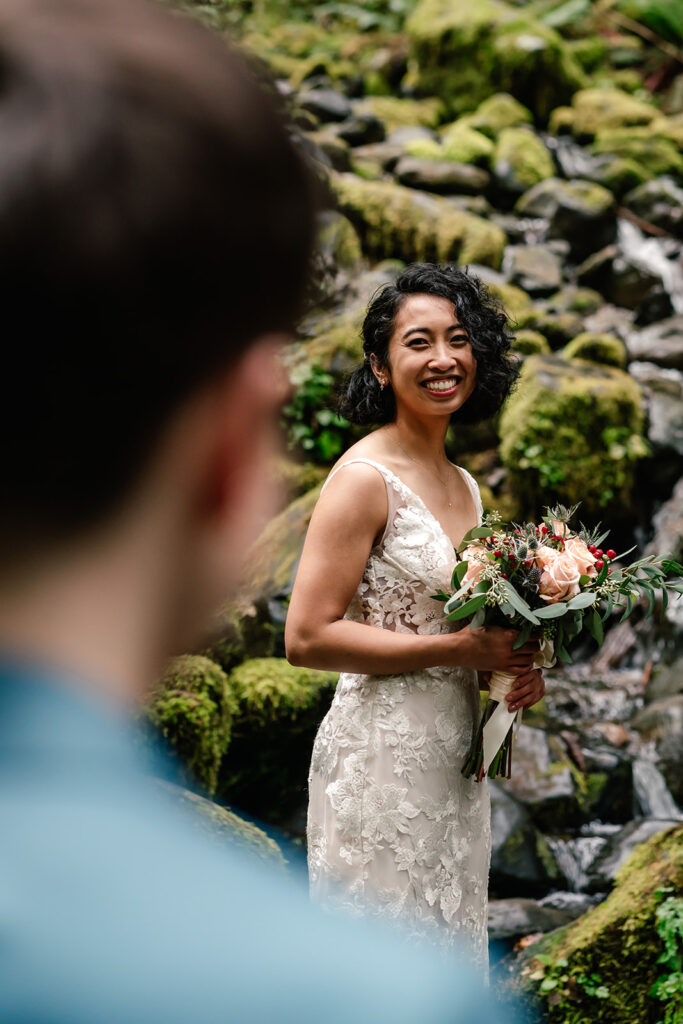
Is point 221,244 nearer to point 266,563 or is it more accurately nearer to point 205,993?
point 205,993

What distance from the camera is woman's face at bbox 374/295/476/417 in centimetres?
277

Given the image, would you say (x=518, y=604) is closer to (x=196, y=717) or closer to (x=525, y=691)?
(x=525, y=691)

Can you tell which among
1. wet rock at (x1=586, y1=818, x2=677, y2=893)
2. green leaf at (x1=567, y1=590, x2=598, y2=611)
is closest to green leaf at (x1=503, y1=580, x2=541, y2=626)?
green leaf at (x1=567, y1=590, x2=598, y2=611)

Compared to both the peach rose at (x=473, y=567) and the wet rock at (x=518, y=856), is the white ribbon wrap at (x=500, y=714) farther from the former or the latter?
the wet rock at (x=518, y=856)

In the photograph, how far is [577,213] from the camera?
12250 mm

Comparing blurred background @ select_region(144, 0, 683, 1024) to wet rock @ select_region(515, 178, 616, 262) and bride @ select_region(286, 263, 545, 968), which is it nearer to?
wet rock @ select_region(515, 178, 616, 262)

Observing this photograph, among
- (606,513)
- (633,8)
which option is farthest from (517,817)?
(633,8)

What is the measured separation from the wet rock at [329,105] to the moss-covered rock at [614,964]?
1290 cm

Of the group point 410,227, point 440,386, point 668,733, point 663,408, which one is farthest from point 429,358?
point 410,227

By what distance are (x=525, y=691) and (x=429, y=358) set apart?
3.60ft

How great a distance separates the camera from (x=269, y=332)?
71 centimetres

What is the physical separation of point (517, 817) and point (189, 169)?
493cm

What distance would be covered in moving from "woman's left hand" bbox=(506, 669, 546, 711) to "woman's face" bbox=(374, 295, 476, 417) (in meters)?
0.88

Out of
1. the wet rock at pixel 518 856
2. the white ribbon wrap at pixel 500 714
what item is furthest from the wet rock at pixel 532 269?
the white ribbon wrap at pixel 500 714
